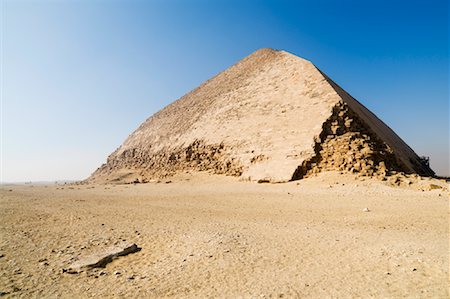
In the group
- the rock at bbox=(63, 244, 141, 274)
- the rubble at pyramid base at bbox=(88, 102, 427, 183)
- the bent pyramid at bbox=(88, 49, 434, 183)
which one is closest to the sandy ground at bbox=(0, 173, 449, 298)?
the rock at bbox=(63, 244, 141, 274)

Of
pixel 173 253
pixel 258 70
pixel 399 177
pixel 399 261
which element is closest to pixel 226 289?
pixel 173 253

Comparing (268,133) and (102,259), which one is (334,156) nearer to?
(268,133)

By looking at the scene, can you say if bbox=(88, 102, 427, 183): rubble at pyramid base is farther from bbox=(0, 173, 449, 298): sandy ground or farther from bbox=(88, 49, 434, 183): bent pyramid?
bbox=(0, 173, 449, 298): sandy ground

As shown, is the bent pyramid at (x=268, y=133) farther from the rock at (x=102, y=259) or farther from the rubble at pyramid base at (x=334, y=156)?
the rock at (x=102, y=259)

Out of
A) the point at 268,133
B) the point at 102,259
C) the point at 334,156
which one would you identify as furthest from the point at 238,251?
the point at 268,133

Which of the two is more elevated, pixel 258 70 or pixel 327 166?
pixel 258 70

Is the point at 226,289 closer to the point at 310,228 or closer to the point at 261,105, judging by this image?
the point at 310,228
